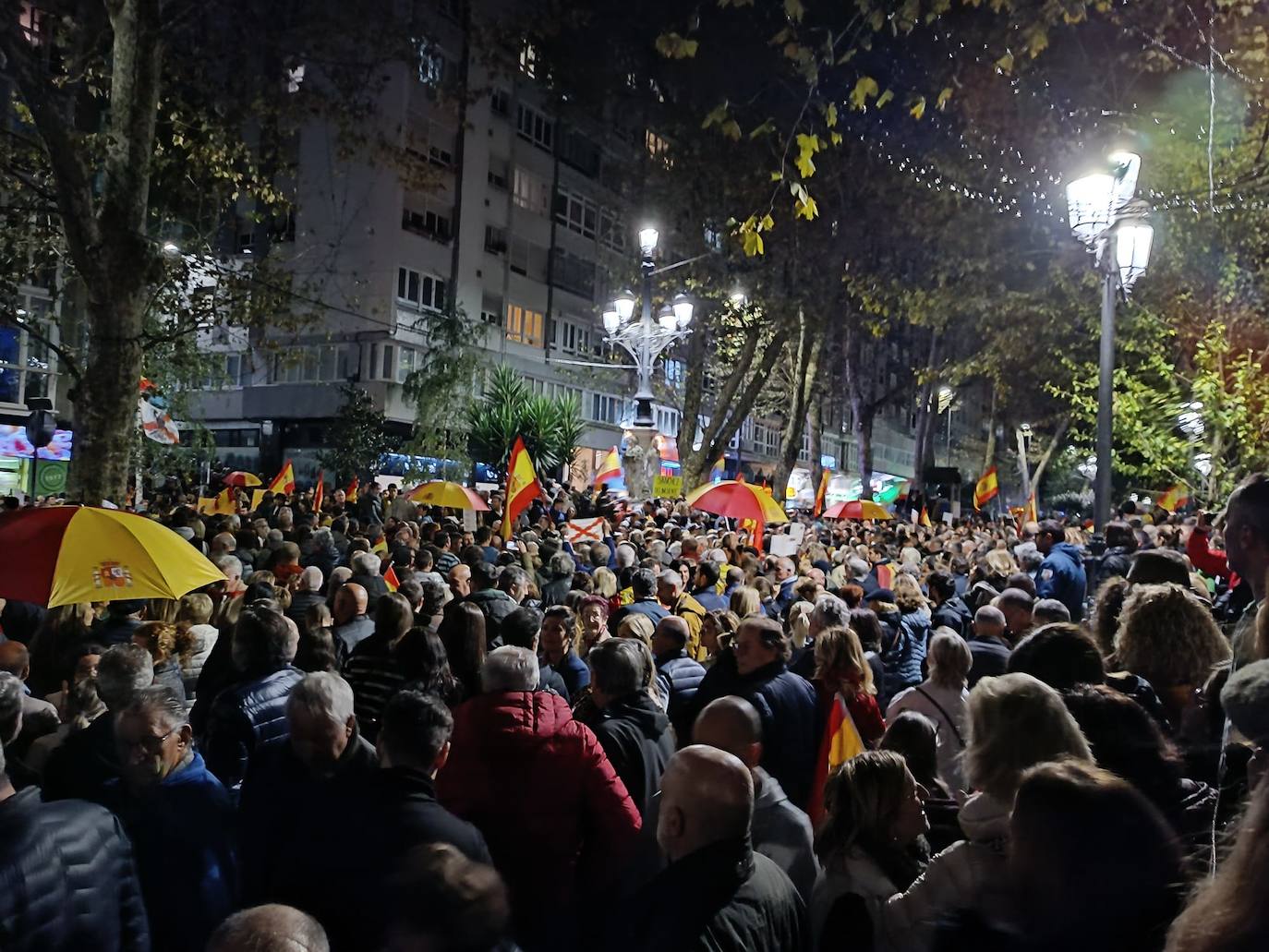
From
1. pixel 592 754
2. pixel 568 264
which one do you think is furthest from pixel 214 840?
pixel 568 264

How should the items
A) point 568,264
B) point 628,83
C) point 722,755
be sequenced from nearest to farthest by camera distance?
point 722,755 → point 628,83 → point 568,264

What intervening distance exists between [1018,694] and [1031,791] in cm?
98

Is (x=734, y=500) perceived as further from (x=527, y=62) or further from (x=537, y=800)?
(x=537, y=800)

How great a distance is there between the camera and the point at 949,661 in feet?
16.2

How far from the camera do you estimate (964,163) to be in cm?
1741

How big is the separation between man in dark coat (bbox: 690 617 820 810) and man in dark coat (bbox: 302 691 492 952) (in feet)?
5.97

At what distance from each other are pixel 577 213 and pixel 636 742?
145 ft

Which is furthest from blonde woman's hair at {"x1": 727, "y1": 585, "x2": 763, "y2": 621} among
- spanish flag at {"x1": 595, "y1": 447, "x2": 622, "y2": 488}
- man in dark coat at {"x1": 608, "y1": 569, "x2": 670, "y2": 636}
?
spanish flag at {"x1": 595, "y1": 447, "x2": 622, "y2": 488}

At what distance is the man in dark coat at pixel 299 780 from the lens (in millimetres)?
3281

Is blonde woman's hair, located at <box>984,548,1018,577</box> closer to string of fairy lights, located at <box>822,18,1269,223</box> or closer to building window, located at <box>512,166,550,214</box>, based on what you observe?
string of fairy lights, located at <box>822,18,1269,223</box>

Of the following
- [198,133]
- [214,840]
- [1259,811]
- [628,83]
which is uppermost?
[628,83]

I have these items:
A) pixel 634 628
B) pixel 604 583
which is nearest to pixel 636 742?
pixel 634 628

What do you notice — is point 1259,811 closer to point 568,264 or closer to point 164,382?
point 164,382

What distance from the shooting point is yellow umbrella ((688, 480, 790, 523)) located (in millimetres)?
12852
